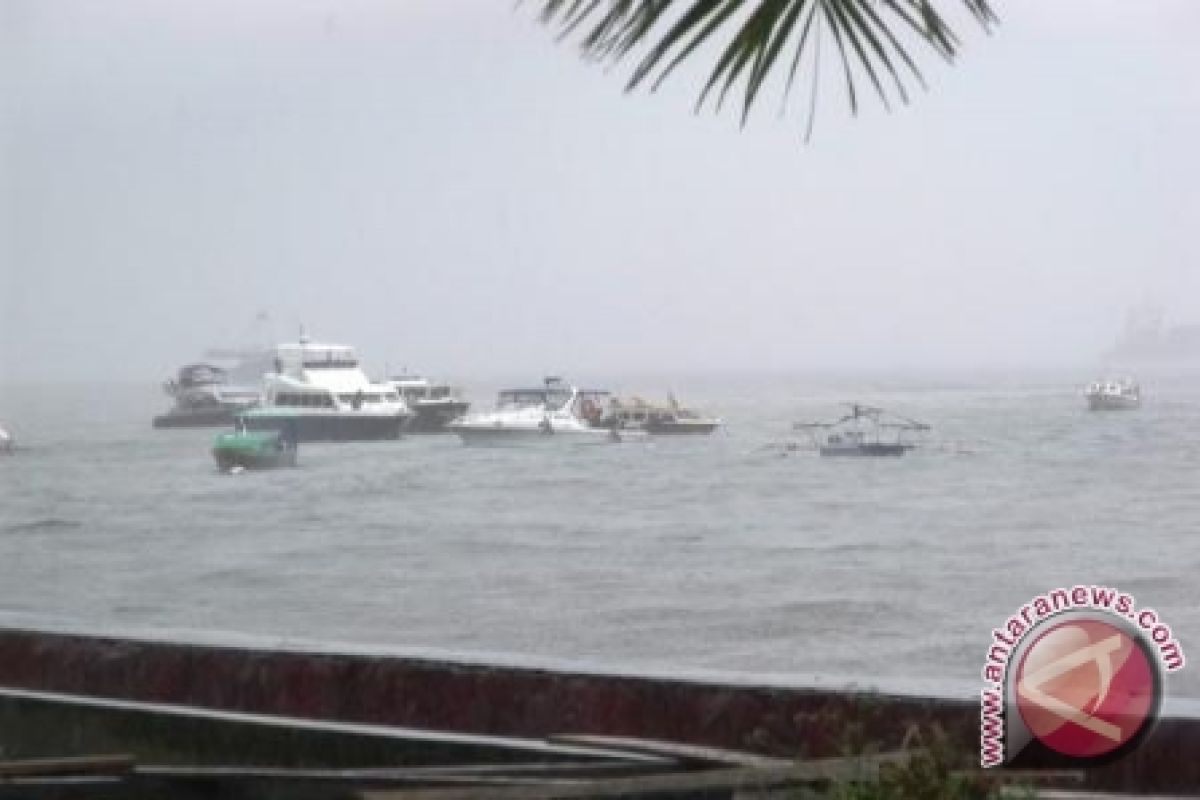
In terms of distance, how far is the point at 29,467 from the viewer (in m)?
33.8

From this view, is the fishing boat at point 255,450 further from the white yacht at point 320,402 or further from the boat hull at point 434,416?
the boat hull at point 434,416

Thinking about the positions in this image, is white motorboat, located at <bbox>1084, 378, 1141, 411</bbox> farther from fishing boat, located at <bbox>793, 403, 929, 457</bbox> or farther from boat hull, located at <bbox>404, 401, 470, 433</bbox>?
boat hull, located at <bbox>404, 401, 470, 433</bbox>

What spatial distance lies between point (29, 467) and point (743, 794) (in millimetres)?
33834

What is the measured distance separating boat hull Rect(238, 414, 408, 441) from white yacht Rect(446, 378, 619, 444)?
4.02ft

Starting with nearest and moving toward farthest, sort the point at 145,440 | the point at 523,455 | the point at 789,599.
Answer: the point at 789,599, the point at 523,455, the point at 145,440

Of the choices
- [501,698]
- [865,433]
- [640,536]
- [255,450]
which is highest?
[501,698]

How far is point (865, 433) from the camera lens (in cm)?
3394

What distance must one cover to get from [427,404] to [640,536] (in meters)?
8.55

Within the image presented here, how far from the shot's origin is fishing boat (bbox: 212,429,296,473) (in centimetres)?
3006

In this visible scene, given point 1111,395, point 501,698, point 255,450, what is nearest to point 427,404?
point 255,450

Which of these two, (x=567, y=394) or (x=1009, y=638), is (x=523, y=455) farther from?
(x=1009, y=638)

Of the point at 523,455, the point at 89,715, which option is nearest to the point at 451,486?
the point at 523,455

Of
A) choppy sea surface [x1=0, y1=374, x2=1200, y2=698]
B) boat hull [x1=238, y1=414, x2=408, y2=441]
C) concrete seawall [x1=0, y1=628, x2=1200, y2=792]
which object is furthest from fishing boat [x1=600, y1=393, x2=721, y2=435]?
concrete seawall [x1=0, y1=628, x2=1200, y2=792]

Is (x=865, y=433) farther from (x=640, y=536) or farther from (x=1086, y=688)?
(x=1086, y=688)
